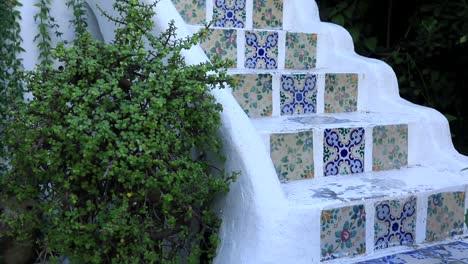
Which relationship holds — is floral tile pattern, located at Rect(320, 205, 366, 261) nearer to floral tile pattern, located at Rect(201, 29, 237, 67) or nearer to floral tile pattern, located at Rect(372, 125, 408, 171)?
floral tile pattern, located at Rect(372, 125, 408, 171)

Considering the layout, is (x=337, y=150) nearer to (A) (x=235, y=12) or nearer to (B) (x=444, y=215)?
(B) (x=444, y=215)

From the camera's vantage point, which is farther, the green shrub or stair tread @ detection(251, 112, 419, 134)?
stair tread @ detection(251, 112, 419, 134)

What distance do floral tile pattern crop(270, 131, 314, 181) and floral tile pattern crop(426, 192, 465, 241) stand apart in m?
0.48

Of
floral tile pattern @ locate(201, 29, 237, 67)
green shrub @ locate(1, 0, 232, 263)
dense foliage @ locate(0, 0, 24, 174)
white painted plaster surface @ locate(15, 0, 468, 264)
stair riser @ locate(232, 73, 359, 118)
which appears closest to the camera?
green shrub @ locate(1, 0, 232, 263)

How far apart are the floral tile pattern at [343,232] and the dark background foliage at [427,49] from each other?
1319mm

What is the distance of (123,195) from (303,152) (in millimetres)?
848

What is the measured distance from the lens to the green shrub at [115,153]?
1.69 meters

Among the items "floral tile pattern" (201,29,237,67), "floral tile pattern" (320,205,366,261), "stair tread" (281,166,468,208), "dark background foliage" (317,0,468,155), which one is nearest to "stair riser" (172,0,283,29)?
"floral tile pattern" (201,29,237,67)

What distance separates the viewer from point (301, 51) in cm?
289

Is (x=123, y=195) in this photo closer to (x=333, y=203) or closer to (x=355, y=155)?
(x=333, y=203)

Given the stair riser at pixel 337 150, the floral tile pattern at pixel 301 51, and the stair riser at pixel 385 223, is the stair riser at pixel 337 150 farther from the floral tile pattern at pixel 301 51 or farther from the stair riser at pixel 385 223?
the floral tile pattern at pixel 301 51

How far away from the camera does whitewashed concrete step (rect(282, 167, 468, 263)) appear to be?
1.98m

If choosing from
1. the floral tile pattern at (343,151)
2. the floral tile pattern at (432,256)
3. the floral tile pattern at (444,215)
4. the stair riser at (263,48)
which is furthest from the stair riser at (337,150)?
the stair riser at (263,48)

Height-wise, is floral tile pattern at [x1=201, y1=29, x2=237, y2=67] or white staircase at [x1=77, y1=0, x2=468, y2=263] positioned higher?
floral tile pattern at [x1=201, y1=29, x2=237, y2=67]
